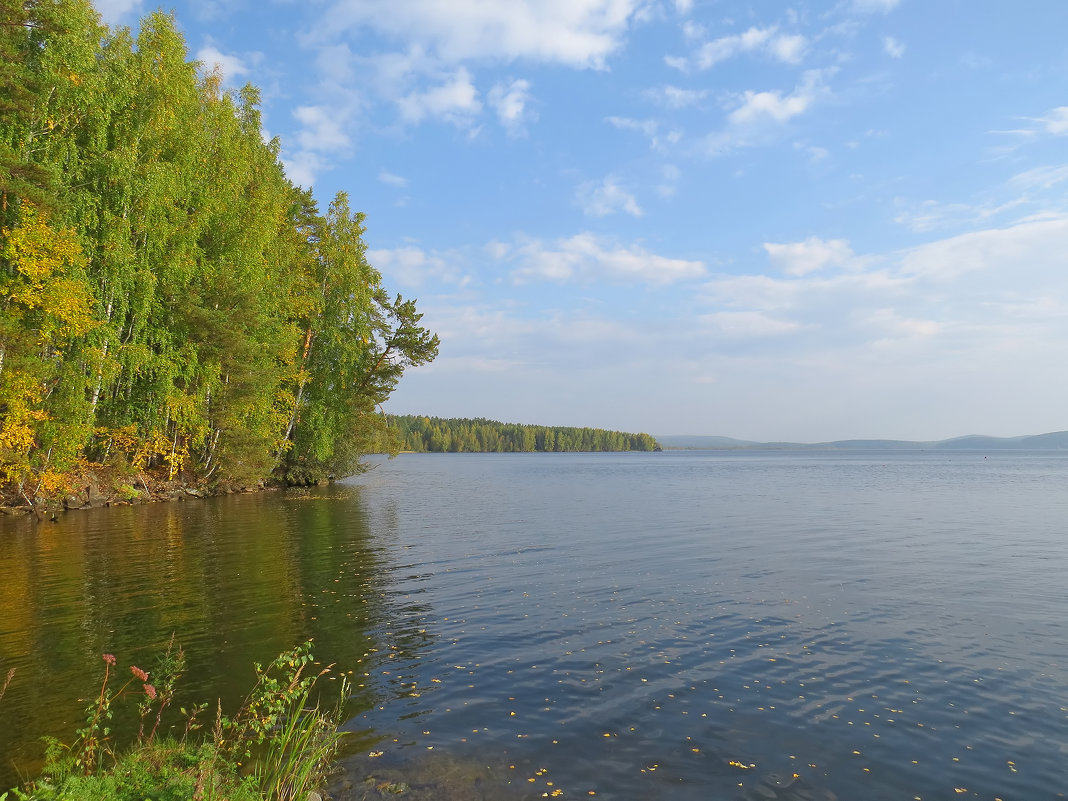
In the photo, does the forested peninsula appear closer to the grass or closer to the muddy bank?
the muddy bank

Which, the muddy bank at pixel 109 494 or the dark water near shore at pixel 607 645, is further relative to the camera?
the muddy bank at pixel 109 494

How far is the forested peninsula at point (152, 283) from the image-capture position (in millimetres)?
27562

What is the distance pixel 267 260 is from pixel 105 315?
13963 mm

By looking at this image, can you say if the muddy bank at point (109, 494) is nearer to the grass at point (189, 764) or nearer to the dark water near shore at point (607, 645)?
the dark water near shore at point (607, 645)

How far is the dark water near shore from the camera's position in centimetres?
880

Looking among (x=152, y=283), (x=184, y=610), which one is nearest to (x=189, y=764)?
(x=184, y=610)

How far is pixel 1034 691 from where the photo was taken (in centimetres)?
1128

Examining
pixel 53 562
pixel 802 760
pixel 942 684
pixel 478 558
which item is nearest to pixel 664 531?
pixel 478 558

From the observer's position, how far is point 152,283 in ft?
110

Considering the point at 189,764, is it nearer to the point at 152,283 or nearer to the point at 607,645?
the point at 607,645

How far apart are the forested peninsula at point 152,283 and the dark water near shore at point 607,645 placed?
7.83 meters

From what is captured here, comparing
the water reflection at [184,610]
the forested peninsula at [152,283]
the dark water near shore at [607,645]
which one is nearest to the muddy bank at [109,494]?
the forested peninsula at [152,283]

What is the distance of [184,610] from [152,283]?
24136mm

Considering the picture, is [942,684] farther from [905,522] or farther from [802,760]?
[905,522]
